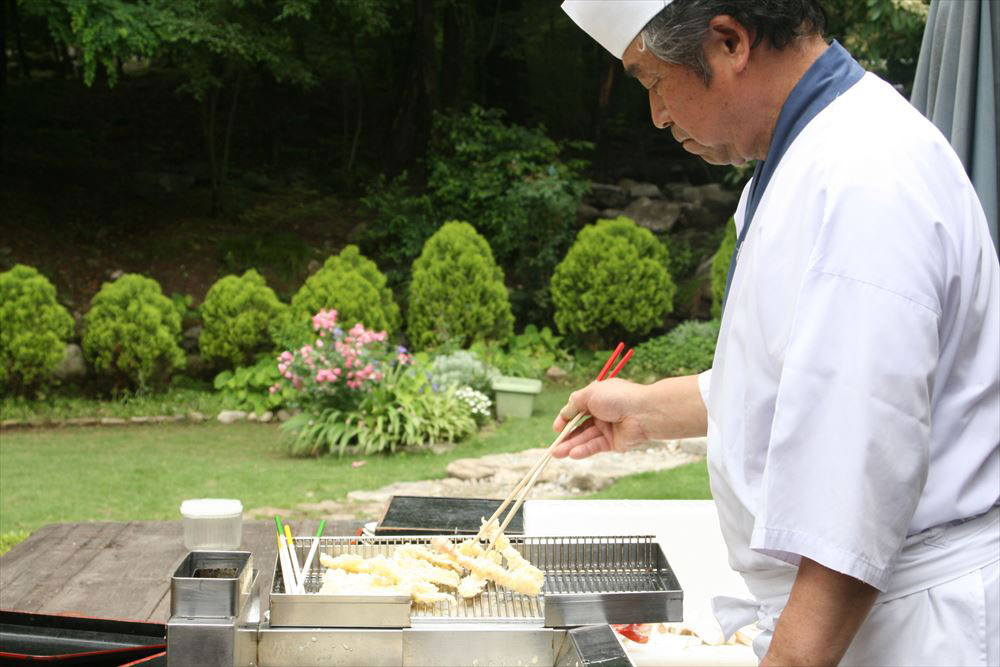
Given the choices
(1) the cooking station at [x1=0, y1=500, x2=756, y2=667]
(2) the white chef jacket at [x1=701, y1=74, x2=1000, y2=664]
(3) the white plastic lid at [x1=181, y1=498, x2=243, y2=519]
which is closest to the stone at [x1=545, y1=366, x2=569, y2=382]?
(1) the cooking station at [x1=0, y1=500, x2=756, y2=667]

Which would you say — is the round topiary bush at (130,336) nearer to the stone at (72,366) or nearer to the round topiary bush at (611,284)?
the stone at (72,366)

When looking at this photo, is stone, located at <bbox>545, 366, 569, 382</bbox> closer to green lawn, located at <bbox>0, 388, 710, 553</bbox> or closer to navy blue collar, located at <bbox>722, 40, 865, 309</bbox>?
green lawn, located at <bbox>0, 388, 710, 553</bbox>

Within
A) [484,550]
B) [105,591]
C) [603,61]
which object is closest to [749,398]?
[484,550]

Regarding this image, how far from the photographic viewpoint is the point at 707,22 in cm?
112

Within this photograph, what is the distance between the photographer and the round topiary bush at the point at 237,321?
859cm

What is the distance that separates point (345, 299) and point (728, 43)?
774cm

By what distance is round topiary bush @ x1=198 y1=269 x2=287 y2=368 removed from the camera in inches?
338

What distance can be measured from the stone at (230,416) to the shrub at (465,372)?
154 cm

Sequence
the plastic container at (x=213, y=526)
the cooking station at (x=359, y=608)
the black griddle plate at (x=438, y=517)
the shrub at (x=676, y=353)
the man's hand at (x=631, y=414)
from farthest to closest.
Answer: the shrub at (x=676, y=353) < the plastic container at (x=213, y=526) < the black griddle plate at (x=438, y=517) < the man's hand at (x=631, y=414) < the cooking station at (x=359, y=608)

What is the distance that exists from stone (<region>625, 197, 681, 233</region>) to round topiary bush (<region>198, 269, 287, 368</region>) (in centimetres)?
469

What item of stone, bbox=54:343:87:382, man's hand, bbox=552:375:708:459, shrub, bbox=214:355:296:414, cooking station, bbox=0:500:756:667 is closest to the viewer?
cooking station, bbox=0:500:756:667

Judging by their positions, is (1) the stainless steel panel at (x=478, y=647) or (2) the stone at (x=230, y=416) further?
(2) the stone at (x=230, y=416)

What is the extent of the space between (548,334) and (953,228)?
894 centimetres

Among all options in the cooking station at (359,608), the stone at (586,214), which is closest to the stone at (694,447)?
the cooking station at (359,608)
